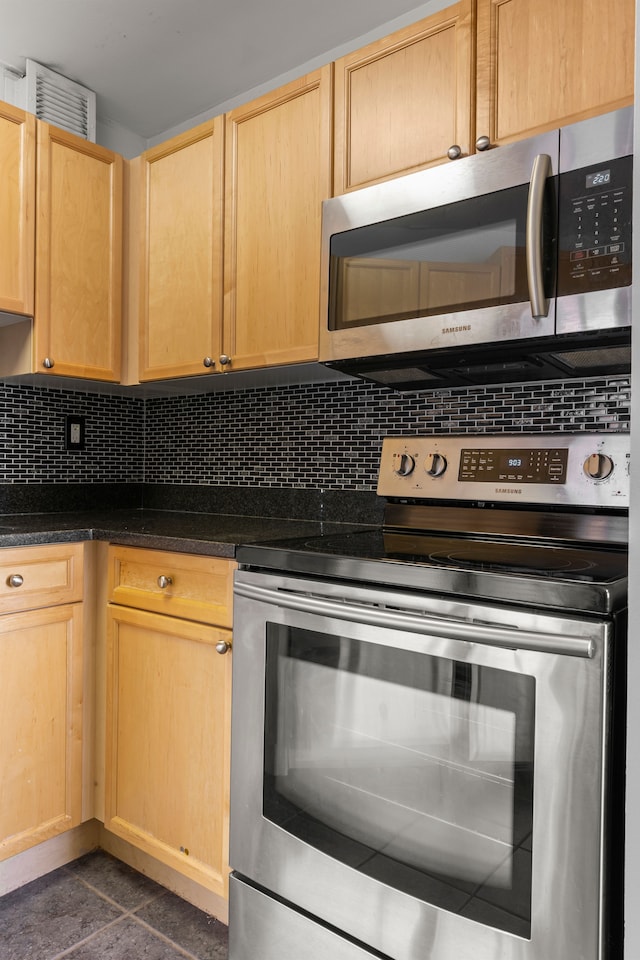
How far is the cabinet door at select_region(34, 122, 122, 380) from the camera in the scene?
2047mm

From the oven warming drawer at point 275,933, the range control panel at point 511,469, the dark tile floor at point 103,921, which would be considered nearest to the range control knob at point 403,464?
the range control panel at point 511,469

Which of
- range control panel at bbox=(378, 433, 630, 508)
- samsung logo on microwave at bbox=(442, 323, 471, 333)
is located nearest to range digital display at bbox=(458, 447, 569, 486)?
range control panel at bbox=(378, 433, 630, 508)

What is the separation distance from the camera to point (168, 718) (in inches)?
64.7

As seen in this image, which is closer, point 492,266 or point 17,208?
point 492,266

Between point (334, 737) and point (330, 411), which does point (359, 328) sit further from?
point (334, 737)

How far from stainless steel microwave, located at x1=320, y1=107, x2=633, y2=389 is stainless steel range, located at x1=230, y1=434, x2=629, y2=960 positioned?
0.88 ft

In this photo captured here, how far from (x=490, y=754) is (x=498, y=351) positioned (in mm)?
841

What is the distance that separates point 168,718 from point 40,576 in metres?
0.51

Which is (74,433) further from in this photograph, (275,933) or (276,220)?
(275,933)

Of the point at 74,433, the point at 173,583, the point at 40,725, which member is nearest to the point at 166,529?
the point at 173,583

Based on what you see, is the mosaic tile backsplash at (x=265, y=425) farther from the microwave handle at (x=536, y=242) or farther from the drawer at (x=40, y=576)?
the drawer at (x=40, y=576)

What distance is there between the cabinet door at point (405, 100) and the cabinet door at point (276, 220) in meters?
0.06

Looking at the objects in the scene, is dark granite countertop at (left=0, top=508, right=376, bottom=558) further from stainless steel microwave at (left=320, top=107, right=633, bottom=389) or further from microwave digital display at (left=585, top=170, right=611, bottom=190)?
microwave digital display at (left=585, top=170, right=611, bottom=190)

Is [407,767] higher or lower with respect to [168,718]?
higher
